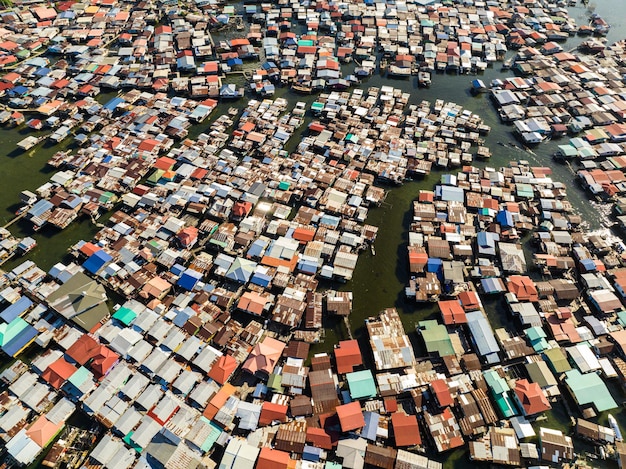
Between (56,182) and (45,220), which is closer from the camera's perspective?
(45,220)

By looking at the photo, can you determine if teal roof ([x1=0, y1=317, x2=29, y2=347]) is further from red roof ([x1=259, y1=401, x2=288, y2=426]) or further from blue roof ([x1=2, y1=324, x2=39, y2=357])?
red roof ([x1=259, y1=401, x2=288, y2=426])

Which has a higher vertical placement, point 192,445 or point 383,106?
point 383,106

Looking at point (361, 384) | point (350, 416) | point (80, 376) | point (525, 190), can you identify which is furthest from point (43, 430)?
point (525, 190)

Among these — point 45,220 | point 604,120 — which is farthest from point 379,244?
point 604,120

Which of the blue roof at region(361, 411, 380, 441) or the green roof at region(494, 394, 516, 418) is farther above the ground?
the green roof at region(494, 394, 516, 418)

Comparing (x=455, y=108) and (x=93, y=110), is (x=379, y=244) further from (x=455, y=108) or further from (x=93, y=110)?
(x=93, y=110)

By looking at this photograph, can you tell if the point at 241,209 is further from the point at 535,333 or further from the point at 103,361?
the point at 535,333

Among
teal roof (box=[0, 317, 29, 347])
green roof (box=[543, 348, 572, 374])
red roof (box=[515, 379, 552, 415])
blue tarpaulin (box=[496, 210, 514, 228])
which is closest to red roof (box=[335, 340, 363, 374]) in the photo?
red roof (box=[515, 379, 552, 415])
